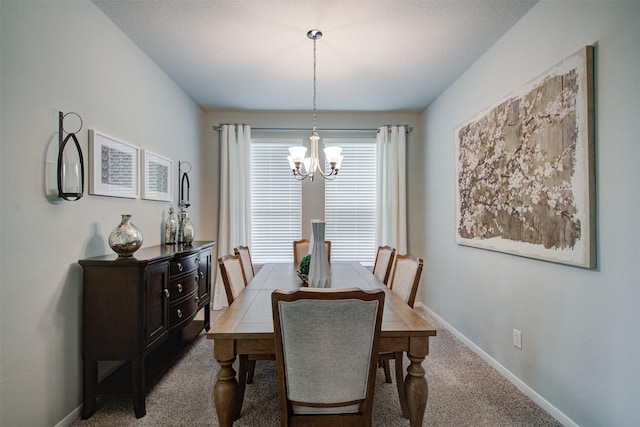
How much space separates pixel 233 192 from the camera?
4109mm

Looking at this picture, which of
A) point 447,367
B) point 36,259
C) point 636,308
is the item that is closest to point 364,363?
point 636,308

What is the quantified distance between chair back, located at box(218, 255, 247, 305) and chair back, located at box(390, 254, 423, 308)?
113cm

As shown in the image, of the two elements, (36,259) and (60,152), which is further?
(60,152)

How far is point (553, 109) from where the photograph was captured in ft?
6.24

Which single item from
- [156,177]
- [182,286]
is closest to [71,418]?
[182,286]

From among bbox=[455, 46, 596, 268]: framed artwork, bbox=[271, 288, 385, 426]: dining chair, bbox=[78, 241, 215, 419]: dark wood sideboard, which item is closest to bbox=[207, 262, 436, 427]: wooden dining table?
bbox=[271, 288, 385, 426]: dining chair

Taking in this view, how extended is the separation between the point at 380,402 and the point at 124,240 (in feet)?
6.48

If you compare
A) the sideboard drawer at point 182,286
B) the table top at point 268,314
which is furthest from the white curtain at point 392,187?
the sideboard drawer at point 182,286

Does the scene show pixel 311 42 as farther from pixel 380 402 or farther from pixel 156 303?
pixel 380 402

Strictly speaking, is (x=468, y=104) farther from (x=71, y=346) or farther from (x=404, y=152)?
(x=71, y=346)

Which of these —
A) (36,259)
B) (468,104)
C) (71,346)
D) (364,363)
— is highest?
(468,104)

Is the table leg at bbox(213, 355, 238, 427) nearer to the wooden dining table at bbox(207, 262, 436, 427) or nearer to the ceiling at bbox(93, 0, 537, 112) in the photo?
the wooden dining table at bbox(207, 262, 436, 427)

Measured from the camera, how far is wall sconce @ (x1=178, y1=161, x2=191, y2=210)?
350 cm

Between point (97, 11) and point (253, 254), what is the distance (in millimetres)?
2996
